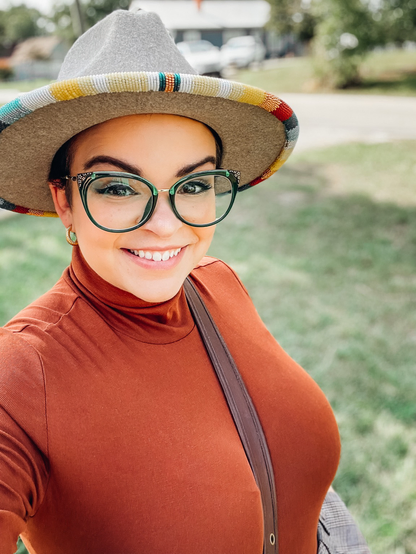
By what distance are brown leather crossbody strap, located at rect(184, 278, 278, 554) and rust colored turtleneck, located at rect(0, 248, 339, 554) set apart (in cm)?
3

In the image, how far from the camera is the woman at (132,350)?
0.97 meters

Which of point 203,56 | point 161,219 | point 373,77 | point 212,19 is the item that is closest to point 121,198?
point 161,219

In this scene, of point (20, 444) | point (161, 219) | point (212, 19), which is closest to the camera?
point (20, 444)

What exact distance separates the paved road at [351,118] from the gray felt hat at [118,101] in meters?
5.74

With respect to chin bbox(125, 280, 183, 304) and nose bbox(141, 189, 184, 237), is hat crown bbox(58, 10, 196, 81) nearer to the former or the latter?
nose bbox(141, 189, 184, 237)

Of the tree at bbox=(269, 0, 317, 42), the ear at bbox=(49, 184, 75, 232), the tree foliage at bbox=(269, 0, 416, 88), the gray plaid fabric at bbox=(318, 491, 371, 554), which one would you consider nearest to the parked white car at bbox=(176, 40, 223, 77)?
the tree foliage at bbox=(269, 0, 416, 88)

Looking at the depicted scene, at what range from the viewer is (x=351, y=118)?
Answer: 1184 centimetres

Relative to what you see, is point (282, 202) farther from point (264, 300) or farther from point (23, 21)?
point (23, 21)

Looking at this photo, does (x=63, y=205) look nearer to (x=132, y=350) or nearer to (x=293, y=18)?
(x=132, y=350)

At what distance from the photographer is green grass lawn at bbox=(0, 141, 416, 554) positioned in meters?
2.44

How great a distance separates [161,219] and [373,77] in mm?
19735

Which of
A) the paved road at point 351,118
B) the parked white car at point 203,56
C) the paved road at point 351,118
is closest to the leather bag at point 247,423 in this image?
the paved road at point 351,118

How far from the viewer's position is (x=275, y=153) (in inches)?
61.9

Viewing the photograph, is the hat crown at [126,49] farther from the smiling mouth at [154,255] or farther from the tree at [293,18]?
the tree at [293,18]
